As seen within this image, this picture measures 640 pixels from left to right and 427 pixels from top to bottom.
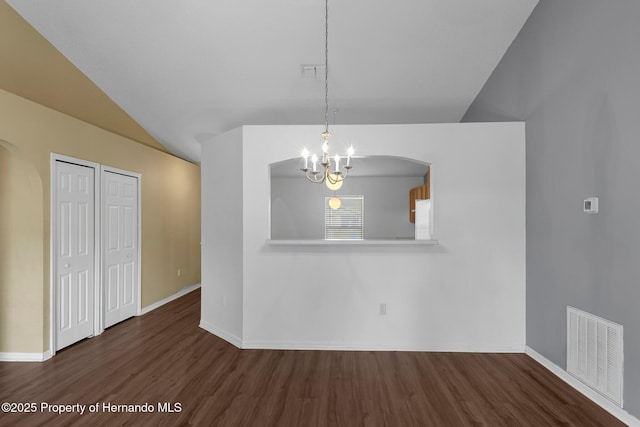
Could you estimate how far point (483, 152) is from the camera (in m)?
3.90

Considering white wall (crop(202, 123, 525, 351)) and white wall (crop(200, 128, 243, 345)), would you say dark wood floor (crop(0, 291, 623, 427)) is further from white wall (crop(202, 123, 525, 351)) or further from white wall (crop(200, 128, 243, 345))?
white wall (crop(200, 128, 243, 345))

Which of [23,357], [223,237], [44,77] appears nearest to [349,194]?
[223,237]

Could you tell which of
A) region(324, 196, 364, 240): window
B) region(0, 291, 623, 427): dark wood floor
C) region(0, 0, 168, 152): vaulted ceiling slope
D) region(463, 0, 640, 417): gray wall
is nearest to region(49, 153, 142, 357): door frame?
region(0, 291, 623, 427): dark wood floor

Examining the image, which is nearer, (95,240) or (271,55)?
(271,55)

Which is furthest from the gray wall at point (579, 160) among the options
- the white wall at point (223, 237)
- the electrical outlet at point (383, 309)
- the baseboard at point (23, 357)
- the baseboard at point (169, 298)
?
the baseboard at point (169, 298)

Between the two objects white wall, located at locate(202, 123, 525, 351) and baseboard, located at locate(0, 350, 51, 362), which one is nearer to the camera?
baseboard, located at locate(0, 350, 51, 362)

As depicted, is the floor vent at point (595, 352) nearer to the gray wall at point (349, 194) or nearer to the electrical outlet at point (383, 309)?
the electrical outlet at point (383, 309)

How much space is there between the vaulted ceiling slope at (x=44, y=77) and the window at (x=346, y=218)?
16.1 ft

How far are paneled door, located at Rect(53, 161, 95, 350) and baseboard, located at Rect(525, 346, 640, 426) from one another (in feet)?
16.8

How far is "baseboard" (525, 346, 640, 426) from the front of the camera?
8.45 ft

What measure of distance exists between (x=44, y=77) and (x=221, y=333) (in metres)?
3.38

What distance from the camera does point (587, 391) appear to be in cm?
294

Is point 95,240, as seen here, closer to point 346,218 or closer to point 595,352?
point 346,218

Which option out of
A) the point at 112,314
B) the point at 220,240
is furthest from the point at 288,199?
the point at 112,314
